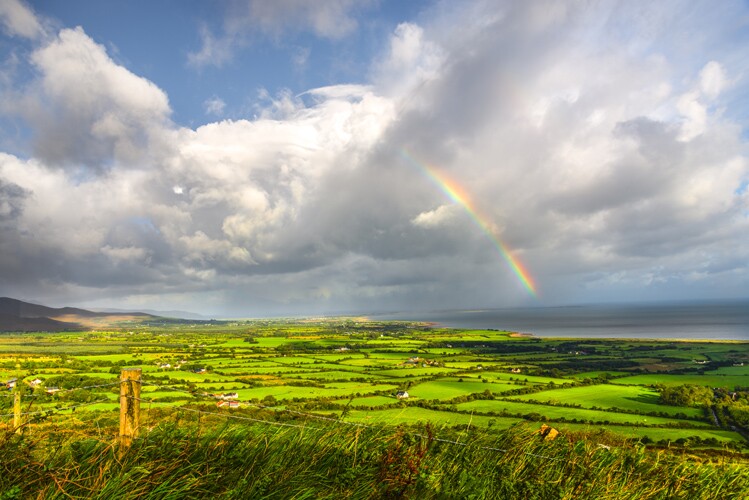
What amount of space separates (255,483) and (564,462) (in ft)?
11.4

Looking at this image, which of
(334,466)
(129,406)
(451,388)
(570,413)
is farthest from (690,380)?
(129,406)

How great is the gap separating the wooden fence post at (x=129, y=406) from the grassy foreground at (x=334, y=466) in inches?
6.7

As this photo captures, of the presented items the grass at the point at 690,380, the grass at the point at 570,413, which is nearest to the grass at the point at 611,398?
the grass at the point at 570,413

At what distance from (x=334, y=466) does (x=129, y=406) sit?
2334mm

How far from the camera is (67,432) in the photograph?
429 cm

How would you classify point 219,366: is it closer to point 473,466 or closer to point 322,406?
point 322,406

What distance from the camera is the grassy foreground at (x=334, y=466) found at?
353 cm

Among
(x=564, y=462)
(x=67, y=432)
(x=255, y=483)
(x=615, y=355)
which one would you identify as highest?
(x=67, y=432)

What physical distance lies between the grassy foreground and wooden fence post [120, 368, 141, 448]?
171mm

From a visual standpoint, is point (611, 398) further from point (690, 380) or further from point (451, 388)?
point (690, 380)

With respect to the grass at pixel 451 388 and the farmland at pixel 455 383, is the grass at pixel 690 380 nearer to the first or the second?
the farmland at pixel 455 383

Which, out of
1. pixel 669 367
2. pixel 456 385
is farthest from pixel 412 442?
pixel 669 367

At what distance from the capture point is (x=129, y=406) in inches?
177

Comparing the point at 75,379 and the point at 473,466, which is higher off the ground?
the point at 473,466
